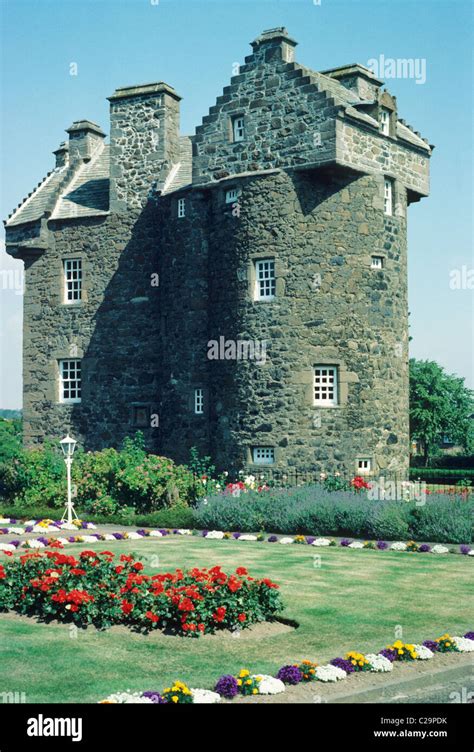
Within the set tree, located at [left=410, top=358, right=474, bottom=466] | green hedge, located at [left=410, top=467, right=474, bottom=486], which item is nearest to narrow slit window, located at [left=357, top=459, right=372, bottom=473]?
green hedge, located at [left=410, top=467, right=474, bottom=486]

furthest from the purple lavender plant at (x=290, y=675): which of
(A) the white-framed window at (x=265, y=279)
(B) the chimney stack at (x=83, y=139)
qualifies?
(B) the chimney stack at (x=83, y=139)

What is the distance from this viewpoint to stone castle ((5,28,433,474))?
87.6ft

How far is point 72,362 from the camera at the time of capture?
3409 centimetres

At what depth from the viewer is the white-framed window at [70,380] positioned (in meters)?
33.8

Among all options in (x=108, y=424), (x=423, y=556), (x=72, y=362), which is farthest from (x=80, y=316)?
(x=423, y=556)

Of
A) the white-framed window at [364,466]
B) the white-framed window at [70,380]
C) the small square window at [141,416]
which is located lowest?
the white-framed window at [364,466]

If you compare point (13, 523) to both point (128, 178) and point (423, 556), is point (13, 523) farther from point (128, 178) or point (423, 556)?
point (128, 178)

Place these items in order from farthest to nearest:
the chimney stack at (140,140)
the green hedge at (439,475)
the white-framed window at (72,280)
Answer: the green hedge at (439,475) → the white-framed window at (72,280) → the chimney stack at (140,140)

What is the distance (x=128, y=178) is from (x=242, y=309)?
840 centimetres

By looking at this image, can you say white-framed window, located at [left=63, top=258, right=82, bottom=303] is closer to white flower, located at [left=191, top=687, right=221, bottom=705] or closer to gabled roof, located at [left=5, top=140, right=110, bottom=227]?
gabled roof, located at [left=5, top=140, right=110, bottom=227]

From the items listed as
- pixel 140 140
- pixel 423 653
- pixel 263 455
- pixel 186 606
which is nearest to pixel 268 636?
pixel 186 606

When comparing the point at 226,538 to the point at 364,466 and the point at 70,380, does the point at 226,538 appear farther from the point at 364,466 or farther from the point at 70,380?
the point at 70,380

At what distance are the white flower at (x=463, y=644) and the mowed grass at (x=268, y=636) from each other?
1.66ft

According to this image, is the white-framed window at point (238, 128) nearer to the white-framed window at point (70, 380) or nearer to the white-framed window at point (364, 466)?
the white-framed window at point (364, 466)
